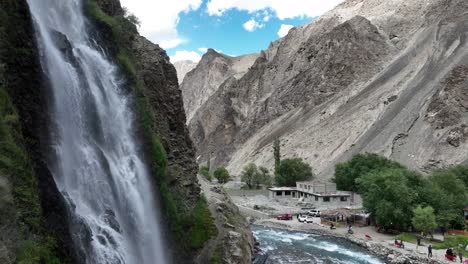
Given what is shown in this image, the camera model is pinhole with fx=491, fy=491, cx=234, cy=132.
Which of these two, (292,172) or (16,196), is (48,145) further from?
(292,172)

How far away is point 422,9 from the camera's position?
457 ft

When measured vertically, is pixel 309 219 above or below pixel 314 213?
below

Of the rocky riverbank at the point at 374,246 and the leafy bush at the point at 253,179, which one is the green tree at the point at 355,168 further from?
the rocky riverbank at the point at 374,246

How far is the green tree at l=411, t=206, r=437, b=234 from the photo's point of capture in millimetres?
46969

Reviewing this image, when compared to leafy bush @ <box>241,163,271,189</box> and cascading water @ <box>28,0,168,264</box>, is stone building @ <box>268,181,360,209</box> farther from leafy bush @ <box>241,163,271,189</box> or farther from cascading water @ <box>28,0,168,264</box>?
cascading water @ <box>28,0,168,264</box>

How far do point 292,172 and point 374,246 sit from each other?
136ft

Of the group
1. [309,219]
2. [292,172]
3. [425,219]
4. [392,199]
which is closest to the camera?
[425,219]

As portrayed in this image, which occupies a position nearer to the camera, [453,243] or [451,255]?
[451,255]

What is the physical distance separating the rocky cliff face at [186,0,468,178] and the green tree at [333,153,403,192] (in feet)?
29.4

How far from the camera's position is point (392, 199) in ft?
172

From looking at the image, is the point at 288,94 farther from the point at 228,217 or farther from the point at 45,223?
the point at 45,223

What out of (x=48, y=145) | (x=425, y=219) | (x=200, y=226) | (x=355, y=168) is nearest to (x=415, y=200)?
(x=425, y=219)

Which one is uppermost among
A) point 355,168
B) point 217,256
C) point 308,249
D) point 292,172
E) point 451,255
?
point 355,168

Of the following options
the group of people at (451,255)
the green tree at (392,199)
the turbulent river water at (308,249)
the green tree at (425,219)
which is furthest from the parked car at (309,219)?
the group of people at (451,255)
